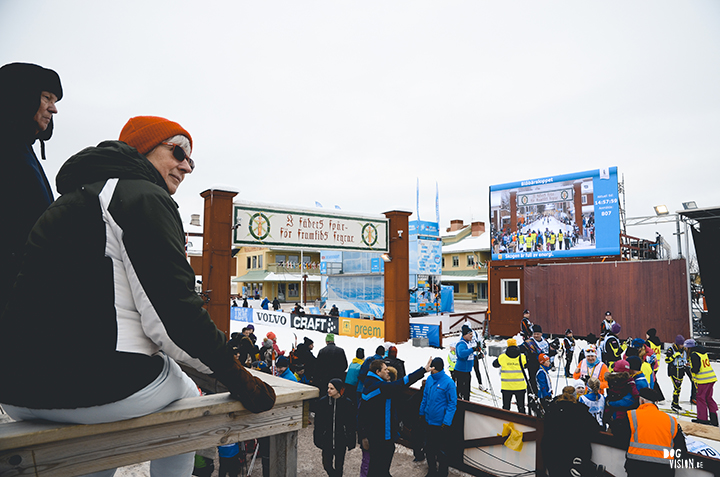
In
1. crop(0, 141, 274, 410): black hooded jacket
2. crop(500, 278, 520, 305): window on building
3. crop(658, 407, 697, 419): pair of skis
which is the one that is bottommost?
crop(658, 407, 697, 419): pair of skis

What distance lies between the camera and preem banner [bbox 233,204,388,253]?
1349 cm

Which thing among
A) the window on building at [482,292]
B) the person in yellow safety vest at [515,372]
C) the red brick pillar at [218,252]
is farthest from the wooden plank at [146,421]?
the window on building at [482,292]

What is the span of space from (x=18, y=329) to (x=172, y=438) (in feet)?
2.01

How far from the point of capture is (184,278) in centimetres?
136

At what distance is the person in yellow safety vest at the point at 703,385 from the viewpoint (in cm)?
798

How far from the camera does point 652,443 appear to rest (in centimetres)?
461

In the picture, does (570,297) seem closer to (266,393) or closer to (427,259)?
(427,259)

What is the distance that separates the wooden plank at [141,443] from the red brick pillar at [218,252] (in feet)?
37.2

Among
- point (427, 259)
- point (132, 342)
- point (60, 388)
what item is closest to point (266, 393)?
point (132, 342)

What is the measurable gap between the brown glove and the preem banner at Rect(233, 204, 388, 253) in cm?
1201

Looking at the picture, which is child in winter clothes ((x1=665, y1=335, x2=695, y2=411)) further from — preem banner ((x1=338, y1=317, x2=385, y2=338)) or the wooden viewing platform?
preem banner ((x1=338, y1=317, x2=385, y2=338))

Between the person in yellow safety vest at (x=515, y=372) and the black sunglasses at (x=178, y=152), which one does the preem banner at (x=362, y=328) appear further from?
the black sunglasses at (x=178, y=152)

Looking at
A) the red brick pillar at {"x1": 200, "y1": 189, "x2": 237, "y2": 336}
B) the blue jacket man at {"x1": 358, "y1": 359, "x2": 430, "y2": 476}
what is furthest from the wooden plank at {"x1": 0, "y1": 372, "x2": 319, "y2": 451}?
the red brick pillar at {"x1": 200, "y1": 189, "x2": 237, "y2": 336}

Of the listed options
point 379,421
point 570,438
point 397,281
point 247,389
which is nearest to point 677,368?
point 570,438
